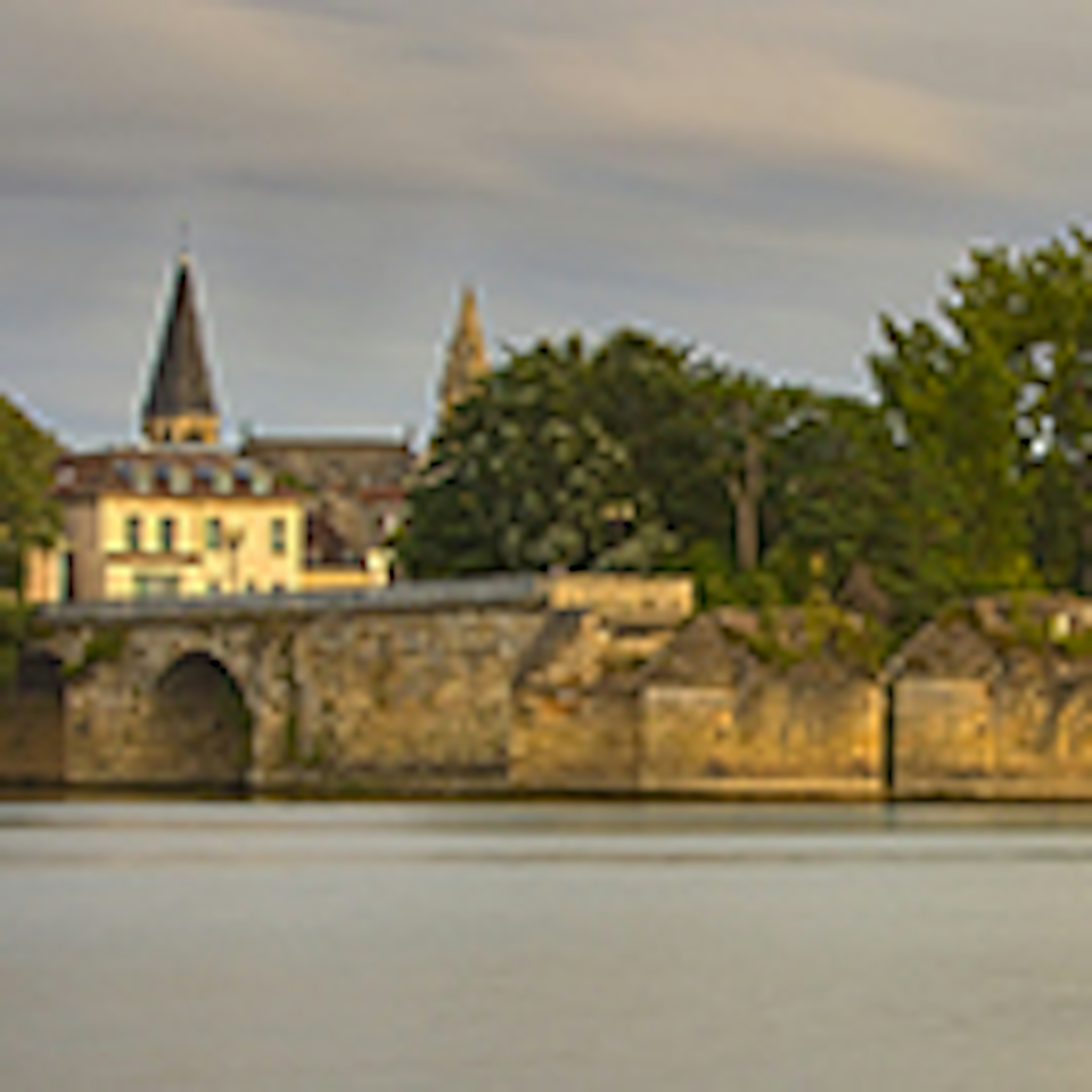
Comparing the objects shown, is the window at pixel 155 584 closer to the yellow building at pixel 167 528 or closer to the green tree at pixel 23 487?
→ the yellow building at pixel 167 528

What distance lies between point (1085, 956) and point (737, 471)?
4218cm

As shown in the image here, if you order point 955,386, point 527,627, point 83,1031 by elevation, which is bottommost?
point 83,1031

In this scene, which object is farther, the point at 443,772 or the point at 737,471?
the point at 737,471

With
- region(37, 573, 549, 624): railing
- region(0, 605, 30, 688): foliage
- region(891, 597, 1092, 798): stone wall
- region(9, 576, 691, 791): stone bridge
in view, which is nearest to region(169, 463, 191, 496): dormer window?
region(37, 573, 549, 624): railing

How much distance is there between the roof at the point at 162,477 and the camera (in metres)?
109

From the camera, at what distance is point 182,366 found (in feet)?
465

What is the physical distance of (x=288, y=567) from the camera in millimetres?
113688

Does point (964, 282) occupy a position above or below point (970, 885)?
above

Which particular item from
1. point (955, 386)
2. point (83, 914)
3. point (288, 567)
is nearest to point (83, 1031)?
point (83, 914)

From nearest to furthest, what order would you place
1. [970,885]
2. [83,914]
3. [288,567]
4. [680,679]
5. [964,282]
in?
[83,914] < [970,885] < [680,679] < [964,282] < [288,567]

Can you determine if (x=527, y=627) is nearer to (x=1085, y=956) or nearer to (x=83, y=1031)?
(x=1085, y=956)

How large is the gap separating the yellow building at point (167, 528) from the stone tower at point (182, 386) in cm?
1988

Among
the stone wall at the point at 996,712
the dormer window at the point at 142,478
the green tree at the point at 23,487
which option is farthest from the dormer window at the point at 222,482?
the stone wall at the point at 996,712

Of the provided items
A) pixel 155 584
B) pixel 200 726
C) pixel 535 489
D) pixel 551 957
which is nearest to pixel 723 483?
pixel 535 489
